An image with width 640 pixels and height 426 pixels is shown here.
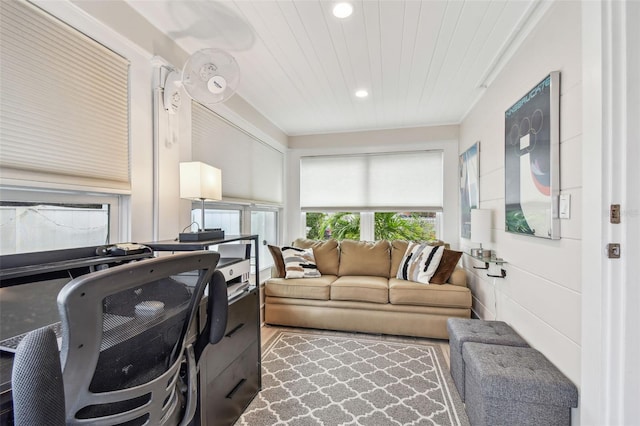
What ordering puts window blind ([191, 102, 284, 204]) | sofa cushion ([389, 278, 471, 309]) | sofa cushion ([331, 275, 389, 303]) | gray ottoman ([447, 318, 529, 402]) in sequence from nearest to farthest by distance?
1. gray ottoman ([447, 318, 529, 402])
2. window blind ([191, 102, 284, 204])
3. sofa cushion ([389, 278, 471, 309])
4. sofa cushion ([331, 275, 389, 303])

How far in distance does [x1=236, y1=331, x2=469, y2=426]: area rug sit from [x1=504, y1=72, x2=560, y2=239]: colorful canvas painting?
1257mm

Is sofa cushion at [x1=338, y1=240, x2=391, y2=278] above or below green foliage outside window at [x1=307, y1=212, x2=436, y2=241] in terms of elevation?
below

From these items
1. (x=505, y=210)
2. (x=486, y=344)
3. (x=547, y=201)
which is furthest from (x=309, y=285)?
(x=547, y=201)

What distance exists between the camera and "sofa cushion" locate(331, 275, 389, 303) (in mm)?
2975

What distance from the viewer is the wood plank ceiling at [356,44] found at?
1741 mm

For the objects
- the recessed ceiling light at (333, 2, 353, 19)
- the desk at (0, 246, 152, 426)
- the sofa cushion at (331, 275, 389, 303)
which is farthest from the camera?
the sofa cushion at (331, 275, 389, 303)

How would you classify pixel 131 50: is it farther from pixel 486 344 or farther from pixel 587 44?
pixel 486 344

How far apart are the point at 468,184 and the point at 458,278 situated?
111cm

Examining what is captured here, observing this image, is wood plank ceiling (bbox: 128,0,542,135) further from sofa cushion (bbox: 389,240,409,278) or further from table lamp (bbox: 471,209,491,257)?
sofa cushion (bbox: 389,240,409,278)

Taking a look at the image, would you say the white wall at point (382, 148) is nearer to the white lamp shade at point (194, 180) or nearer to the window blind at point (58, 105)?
the white lamp shade at point (194, 180)

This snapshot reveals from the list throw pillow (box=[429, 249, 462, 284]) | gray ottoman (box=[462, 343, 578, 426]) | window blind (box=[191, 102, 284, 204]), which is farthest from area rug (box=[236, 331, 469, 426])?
window blind (box=[191, 102, 284, 204])

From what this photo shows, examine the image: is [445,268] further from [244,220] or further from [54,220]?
[54,220]

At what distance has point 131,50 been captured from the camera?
170 cm

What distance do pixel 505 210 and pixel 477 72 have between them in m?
1.28
